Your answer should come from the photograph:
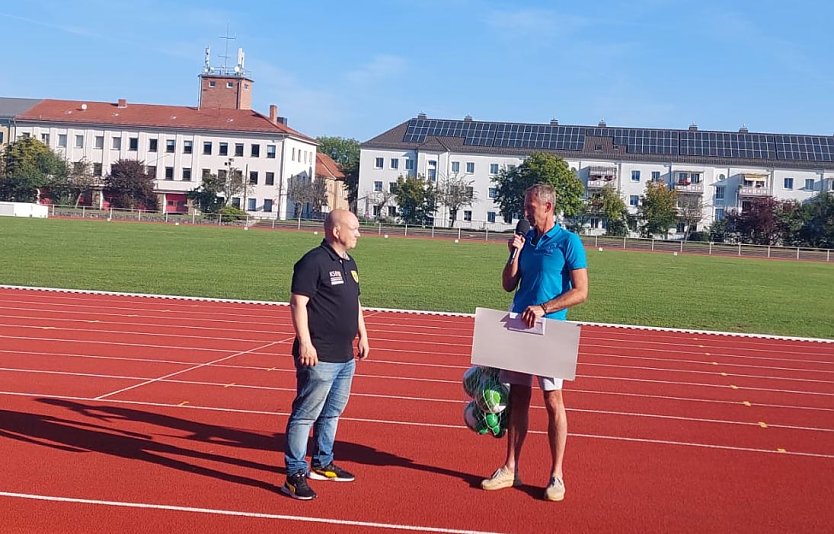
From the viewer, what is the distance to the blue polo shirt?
6.34 metres

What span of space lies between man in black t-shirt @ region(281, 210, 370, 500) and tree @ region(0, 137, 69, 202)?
84.0 m

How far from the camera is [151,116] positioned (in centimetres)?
9588

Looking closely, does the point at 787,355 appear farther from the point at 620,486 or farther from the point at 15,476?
the point at 15,476

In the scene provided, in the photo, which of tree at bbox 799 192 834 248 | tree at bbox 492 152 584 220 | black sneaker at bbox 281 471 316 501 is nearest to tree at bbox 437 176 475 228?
A: tree at bbox 492 152 584 220

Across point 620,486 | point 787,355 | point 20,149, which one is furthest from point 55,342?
point 20,149

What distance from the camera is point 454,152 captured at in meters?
97.4

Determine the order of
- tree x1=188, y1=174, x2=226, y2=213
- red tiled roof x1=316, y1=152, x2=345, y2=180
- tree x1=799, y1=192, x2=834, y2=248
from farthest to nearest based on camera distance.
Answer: red tiled roof x1=316, y1=152, x2=345, y2=180 → tree x1=188, y1=174, x2=226, y2=213 → tree x1=799, y1=192, x2=834, y2=248

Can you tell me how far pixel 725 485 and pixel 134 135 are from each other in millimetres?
93440

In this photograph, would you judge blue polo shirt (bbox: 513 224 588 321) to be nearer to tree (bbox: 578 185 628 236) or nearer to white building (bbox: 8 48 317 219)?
tree (bbox: 578 185 628 236)

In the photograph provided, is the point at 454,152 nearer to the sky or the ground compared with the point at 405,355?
nearer to the sky

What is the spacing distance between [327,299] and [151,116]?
309ft

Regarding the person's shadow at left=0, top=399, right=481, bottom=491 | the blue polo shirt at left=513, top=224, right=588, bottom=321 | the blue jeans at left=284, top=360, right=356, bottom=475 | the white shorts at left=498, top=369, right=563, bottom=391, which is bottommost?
the person's shadow at left=0, top=399, right=481, bottom=491

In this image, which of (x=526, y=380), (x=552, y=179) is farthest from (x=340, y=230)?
(x=552, y=179)

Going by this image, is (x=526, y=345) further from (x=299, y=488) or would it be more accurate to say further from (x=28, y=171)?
(x=28, y=171)
